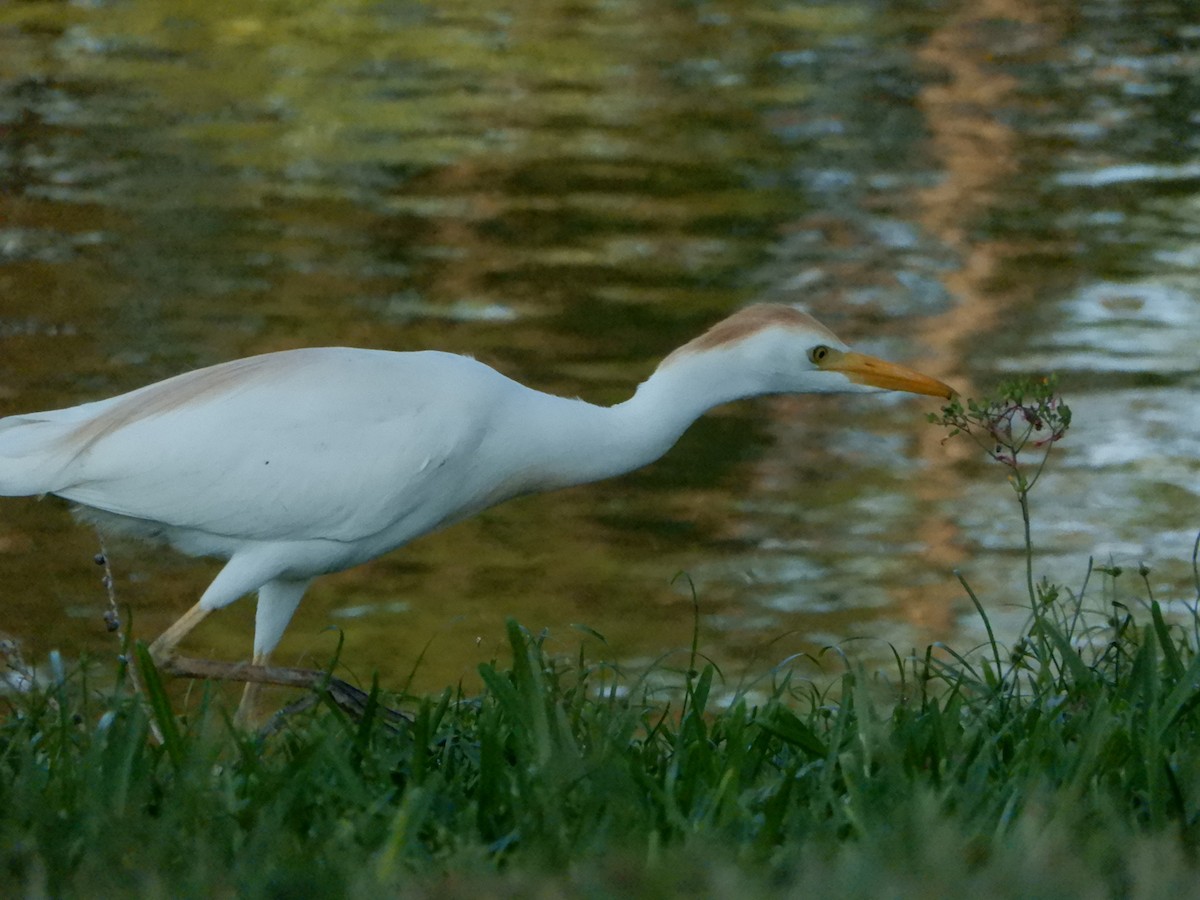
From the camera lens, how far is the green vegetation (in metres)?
2.56

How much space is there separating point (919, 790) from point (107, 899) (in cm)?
116

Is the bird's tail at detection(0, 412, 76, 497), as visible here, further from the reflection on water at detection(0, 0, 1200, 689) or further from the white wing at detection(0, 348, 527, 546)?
the reflection on water at detection(0, 0, 1200, 689)

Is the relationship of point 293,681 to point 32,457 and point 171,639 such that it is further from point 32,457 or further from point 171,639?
point 32,457

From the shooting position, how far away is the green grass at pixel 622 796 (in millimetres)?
2562

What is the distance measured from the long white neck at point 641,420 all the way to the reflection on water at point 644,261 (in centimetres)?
90

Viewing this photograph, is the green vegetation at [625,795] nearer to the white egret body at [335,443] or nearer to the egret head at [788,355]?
the white egret body at [335,443]

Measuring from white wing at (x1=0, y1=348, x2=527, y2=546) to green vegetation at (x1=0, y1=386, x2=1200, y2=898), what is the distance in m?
0.51

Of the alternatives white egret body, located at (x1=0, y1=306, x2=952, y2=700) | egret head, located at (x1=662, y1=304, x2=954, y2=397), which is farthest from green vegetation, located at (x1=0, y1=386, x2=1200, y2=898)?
A: egret head, located at (x1=662, y1=304, x2=954, y2=397)

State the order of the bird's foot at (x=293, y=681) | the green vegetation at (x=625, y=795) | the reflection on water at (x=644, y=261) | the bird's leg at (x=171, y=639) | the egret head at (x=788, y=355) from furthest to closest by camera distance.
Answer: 1. the reflection on water at (x=644, y=261)
2. the egret head at (x=788, y=355)
3. the bird's leg at (x=171, y=639)
4. the bird's foot at (x=293, y=681)
5. the green vegetation at (x=625, y=795)

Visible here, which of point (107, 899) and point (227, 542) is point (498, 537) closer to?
point (227, 542)

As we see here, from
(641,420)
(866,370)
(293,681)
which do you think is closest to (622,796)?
(293,681)

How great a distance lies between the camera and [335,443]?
4.21 meters

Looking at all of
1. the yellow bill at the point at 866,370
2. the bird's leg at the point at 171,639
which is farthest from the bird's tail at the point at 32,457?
the yellow bill at the point at 866,370

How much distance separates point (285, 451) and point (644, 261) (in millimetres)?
5825
